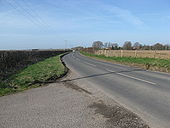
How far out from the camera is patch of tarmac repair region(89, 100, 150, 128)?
16.4ft

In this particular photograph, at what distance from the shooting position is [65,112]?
20.0ft

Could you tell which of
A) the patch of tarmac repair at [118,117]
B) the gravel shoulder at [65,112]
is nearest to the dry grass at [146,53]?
the gravel shoulder at [65,112]

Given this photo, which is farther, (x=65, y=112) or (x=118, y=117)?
(x=65, y=112)

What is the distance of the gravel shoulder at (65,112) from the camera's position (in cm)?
514

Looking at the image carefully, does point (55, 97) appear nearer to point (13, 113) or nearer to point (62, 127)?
point (13, 113)

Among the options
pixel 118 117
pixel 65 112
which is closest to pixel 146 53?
pixel 118 117

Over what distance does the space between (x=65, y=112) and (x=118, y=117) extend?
5.54ft

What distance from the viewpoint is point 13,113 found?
616 centimetres

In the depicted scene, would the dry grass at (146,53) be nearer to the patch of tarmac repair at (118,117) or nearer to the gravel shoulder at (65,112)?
the gravel shoulder at (65,112)

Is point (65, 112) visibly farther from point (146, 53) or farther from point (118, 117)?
point (146, 53)

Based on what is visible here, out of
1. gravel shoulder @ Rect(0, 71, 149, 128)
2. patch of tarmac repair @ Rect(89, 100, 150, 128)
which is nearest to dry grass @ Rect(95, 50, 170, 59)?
gravel shoulder @ Rect(0, 71, 149, 128)

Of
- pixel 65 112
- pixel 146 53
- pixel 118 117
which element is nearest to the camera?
pixel 118 117

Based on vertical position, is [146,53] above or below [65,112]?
above

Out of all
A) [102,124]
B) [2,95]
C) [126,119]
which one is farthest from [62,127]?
[2,95]
